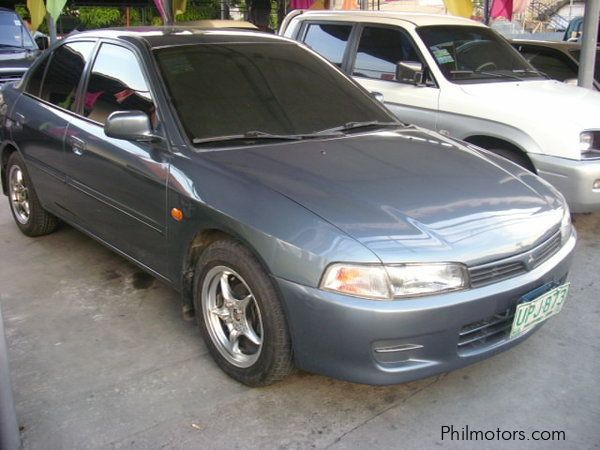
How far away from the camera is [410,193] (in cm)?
278

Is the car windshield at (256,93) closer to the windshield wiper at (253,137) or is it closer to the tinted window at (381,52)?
the windshield wiper at (253,137)

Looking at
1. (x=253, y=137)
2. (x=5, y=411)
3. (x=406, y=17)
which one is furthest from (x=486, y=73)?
(x=5, y=411)

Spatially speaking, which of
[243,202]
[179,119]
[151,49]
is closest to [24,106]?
[151,49]

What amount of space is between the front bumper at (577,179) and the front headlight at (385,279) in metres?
2.53

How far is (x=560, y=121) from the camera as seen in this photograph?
Result: 462cm

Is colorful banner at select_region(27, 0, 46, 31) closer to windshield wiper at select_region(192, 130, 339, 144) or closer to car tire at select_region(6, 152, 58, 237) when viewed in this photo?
car tire at select_region(6, 152, 58, 237)

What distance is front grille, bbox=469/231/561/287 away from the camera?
2.52 m

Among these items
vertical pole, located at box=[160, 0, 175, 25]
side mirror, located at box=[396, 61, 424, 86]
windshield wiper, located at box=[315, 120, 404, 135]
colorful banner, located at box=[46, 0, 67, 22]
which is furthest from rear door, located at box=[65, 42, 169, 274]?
vertical pole, located at box=[160, 0, 175, 25]

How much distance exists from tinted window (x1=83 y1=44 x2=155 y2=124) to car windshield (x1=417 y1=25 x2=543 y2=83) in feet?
9.55

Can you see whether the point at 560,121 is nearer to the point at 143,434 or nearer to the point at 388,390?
the point at 388,390

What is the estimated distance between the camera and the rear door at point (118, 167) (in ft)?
10.6

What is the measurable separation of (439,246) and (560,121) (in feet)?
8.85

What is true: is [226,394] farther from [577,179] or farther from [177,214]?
[577,179]

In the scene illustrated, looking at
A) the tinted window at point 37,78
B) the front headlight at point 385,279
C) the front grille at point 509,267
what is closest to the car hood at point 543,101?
the front grille at point 509,267
